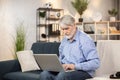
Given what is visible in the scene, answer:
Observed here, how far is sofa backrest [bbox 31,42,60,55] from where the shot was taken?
3.87 m

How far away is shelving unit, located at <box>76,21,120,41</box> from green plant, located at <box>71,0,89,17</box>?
386mm

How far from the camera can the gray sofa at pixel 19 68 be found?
3.47 metres

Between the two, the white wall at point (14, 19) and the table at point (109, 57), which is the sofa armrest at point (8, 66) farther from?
the white wall at point (14, 19)

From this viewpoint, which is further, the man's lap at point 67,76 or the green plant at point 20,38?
the green plant at point 20,38

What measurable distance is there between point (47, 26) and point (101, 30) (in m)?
1.51

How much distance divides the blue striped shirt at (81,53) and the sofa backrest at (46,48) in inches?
30.9

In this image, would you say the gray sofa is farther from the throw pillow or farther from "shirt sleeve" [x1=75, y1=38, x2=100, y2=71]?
"shirt sleeve" [x1=75, y1=38, x2=100, y2=71]

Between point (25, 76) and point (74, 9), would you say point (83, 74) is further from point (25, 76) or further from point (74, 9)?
point (74, 9)

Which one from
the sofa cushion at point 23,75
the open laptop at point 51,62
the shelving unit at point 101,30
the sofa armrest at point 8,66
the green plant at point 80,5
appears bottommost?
the sofa cushion at point 23,75

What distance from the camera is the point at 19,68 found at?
391 centimetres

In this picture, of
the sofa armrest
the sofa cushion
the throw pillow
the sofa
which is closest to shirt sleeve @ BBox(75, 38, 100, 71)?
the sofa

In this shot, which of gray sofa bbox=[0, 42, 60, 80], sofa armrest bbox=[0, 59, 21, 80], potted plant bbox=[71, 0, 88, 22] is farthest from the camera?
potted plant bbox=[71, 0, 88, 22]

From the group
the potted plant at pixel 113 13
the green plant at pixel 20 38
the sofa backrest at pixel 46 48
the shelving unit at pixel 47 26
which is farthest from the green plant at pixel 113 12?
the sofa backrest at pixel 46 48

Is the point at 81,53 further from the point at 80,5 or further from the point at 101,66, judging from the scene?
the point at 80,5
